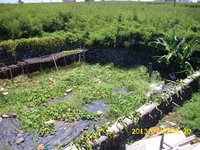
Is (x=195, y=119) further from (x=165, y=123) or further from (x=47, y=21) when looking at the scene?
(x=47, y=21)

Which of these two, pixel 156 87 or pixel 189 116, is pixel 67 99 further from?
pixel 189 116

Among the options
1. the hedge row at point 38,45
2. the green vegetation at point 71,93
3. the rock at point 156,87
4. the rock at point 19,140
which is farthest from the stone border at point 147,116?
the hedge row at point 38,45

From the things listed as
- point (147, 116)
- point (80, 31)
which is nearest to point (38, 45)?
point (80, 31)

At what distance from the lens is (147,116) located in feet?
13.0

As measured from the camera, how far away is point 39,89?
6.17m

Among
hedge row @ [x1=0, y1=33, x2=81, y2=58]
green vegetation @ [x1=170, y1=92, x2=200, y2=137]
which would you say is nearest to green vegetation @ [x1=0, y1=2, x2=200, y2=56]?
hedge row @ [x1=0, y1=33, x2=81, y2=58]

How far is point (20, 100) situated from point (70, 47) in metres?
4.46

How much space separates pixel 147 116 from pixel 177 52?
13.4ft

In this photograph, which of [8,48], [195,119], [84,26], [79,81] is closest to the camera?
[195,119]

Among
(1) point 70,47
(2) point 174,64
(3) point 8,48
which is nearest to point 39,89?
(3) point 8,48

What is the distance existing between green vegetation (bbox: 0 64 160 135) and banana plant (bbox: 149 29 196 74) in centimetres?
89

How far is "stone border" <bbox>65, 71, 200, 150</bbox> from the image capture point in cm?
319

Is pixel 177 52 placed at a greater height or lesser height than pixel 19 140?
greater
